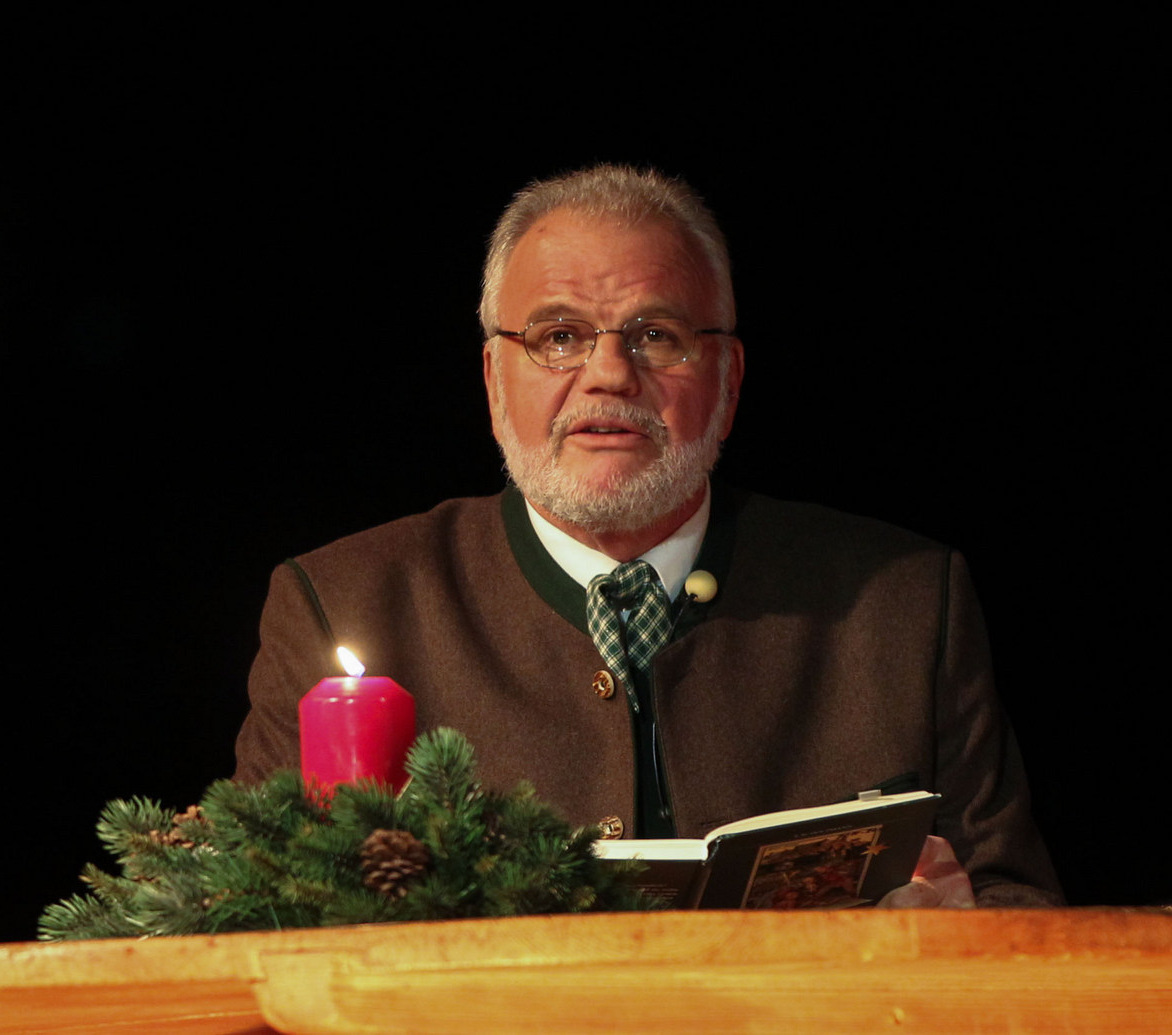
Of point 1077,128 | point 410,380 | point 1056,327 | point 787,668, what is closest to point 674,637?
point 787,668

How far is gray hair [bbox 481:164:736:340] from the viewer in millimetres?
2287

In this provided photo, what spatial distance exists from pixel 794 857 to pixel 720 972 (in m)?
0.61

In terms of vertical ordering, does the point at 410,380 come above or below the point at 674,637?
above

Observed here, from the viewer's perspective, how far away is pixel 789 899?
4.19ft

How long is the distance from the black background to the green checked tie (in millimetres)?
770

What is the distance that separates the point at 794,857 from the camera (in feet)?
4.06

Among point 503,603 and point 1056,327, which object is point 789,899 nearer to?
point 503,603

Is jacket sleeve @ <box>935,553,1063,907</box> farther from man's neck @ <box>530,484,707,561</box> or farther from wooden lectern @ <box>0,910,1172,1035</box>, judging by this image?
wooden lectern @ <box>0,910,1172,1035</box>

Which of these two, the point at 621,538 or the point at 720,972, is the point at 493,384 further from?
the point at 720,972

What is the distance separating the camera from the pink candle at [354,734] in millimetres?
1086

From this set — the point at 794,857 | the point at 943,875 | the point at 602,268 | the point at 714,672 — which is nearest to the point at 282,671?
the point at 714,672

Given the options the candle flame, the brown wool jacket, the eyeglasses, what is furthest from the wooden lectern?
the eyeglasses

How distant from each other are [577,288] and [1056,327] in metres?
1.11

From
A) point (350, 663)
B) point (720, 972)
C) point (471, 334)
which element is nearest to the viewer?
point (720, 972)
